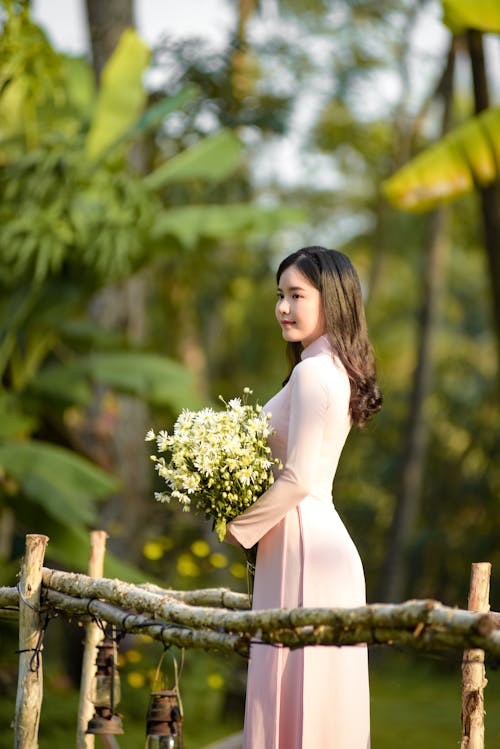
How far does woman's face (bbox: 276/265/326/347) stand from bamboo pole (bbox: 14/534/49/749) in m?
1.07

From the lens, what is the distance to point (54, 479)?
7.04 metres

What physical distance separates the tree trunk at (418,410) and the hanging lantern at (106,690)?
29.1 feet

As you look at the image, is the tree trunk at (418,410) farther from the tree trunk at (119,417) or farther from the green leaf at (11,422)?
the green leaf at (11,422)

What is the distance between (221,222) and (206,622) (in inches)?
219

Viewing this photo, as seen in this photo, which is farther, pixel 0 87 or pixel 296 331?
pixel 0 87

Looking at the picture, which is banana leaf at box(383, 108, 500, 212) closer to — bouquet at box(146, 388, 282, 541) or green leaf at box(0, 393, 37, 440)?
green leaf at box(0, 393, 37, 440)

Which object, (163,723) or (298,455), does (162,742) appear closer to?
(163,723)

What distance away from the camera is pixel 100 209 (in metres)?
8.00

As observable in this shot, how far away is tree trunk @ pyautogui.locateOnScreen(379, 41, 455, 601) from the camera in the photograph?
12.5m

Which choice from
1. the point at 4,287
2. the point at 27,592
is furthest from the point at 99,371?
the point at 27,592

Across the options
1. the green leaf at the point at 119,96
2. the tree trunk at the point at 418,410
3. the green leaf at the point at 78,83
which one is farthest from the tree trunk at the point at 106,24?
the tree trunk at the point at 418,410

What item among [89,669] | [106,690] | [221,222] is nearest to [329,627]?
[106,690]

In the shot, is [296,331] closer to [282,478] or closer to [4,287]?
[282,478]

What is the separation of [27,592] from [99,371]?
435 centimetres
